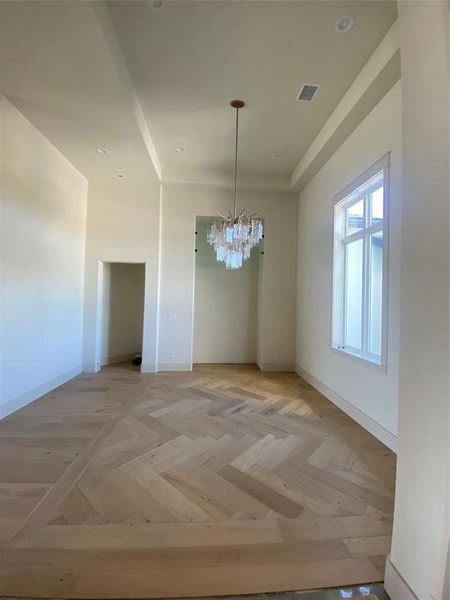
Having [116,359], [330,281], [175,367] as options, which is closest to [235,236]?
[330,281]

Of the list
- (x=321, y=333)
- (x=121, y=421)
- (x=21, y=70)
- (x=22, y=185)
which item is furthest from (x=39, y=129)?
(x=321, y=333)

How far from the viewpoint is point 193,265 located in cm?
593

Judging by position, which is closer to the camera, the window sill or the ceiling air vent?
the window sill

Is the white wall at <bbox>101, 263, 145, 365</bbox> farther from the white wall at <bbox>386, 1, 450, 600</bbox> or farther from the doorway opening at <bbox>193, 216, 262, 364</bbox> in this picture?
the white wall at <bbox>386, 1, 450, 600</bbox>

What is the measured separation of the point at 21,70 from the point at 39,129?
115 cm

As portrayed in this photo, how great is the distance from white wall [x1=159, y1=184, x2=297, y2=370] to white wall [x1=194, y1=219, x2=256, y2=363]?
2.26ft

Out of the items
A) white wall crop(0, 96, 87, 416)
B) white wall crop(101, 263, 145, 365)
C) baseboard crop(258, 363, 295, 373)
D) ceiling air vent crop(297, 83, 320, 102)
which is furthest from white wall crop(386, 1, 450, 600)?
white wall crop(101, 263, 145, 365)

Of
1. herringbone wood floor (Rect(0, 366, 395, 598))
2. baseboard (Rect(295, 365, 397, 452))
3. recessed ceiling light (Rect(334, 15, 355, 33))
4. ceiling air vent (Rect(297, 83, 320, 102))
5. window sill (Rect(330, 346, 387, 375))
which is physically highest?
ceiling air vent (Rect(297, 83, 320, 102))

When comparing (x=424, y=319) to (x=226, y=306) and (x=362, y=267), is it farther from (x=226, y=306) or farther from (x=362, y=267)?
(x=226, y=306)

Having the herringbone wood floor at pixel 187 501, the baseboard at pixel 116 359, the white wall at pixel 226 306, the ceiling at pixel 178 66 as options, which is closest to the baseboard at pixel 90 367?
the baseboard at pixel 116 359

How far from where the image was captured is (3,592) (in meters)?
1.38

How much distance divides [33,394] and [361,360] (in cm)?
448

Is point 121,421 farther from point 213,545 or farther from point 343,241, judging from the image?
point 343,241

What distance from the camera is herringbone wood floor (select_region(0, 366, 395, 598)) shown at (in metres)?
1.48
